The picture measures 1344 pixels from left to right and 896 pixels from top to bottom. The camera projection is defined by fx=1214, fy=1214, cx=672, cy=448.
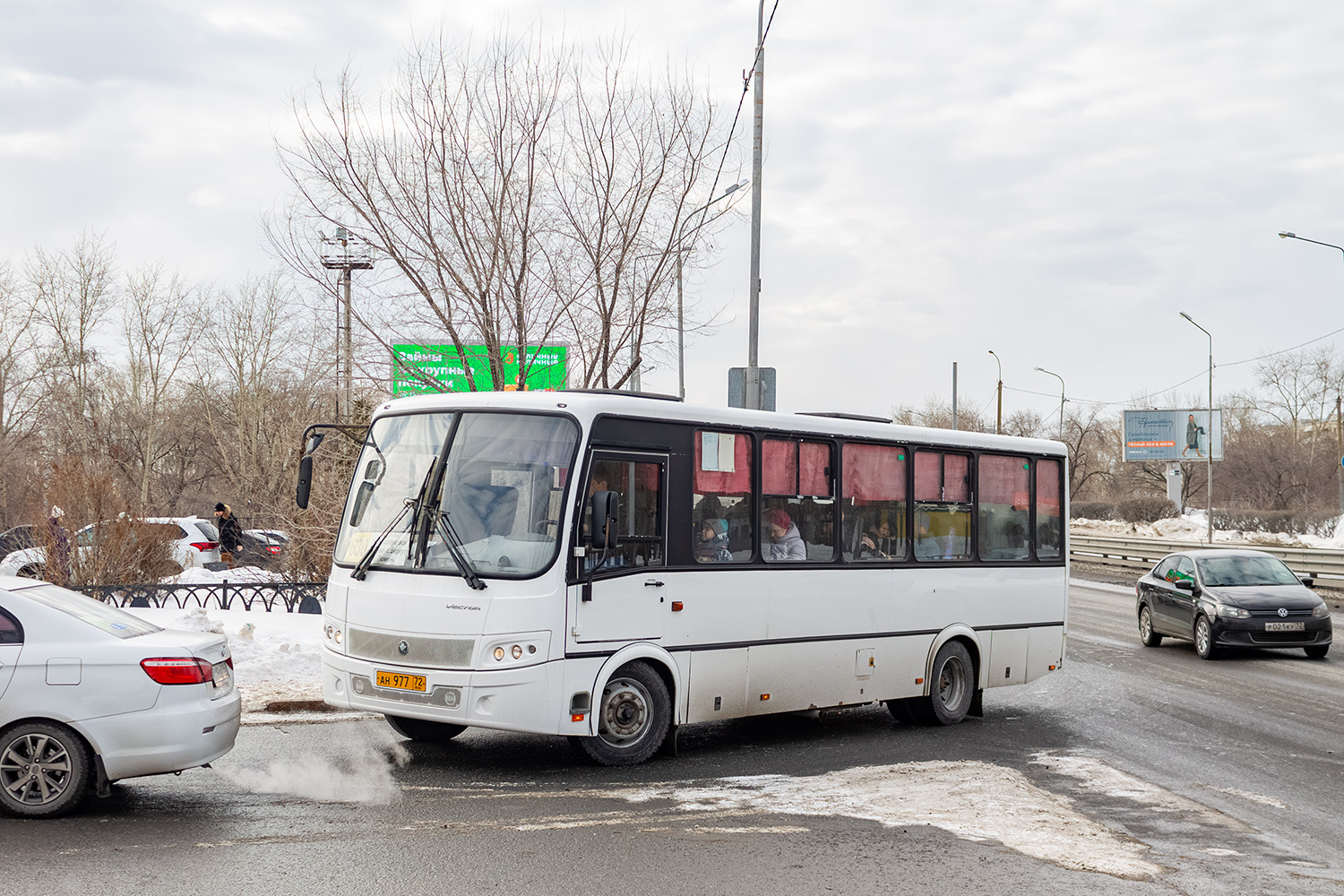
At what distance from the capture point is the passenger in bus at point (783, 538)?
10.2 metres

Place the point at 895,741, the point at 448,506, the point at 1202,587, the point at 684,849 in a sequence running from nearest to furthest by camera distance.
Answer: the point at 684,849
the point at 448,506
the point at 895,741
the point at 1202,587

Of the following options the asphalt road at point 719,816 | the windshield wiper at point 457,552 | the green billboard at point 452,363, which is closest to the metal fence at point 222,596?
the green billboard at point 452,363

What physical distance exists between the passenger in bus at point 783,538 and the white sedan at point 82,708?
4.73 meters

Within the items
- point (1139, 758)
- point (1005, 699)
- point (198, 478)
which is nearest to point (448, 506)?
point (1139, 758)

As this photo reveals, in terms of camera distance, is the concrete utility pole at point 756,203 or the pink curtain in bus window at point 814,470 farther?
the concrete utility pole at point 756,203

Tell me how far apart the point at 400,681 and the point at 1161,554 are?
39.5 m

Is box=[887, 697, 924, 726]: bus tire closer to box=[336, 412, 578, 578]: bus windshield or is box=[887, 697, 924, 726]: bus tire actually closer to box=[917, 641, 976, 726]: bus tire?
box=[917, 641, 976, 726]: bus tire

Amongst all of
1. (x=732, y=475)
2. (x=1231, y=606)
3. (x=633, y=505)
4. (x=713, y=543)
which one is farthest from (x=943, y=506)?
(x=1231, y=606)

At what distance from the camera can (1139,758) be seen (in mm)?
9930

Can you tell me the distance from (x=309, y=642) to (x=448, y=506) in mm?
6160

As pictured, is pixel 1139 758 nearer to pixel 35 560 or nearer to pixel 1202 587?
pixel 1202 587

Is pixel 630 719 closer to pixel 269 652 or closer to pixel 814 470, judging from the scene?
pixel 814 470

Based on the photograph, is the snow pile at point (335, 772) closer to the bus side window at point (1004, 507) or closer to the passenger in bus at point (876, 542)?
the passenger in bus at point (876, 542)

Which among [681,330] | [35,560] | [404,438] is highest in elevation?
[681,330]
